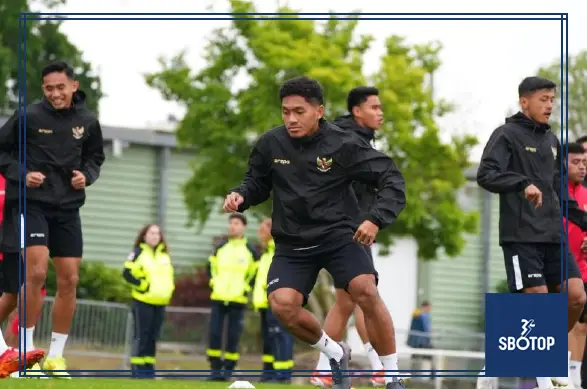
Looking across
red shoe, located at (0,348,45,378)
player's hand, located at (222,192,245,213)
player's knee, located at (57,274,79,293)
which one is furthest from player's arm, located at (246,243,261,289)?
player's hand, located at (222,192,245,213)

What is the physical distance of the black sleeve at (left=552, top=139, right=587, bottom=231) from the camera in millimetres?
12555

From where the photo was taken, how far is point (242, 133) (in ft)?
108

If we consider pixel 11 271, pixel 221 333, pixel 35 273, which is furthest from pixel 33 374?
pixel 221 333

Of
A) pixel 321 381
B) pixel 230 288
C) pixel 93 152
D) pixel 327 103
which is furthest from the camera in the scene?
pixel 327 103

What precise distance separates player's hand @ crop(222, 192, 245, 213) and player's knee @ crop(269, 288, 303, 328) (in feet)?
2.29

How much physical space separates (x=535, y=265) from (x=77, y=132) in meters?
4.18

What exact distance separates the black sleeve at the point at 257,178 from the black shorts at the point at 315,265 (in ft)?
1.58

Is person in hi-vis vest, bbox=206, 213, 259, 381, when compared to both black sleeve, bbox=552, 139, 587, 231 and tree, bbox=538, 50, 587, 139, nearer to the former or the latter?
black sleeve, bbox=552, 139, 587, 231

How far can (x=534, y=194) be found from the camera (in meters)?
11.6

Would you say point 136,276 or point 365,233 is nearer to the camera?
point 365,233

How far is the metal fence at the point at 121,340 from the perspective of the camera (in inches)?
969

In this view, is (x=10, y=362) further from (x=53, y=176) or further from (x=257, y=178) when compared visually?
(x=257, y=178)

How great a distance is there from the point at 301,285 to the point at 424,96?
24241mm

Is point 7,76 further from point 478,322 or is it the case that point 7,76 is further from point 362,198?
point 362,198
